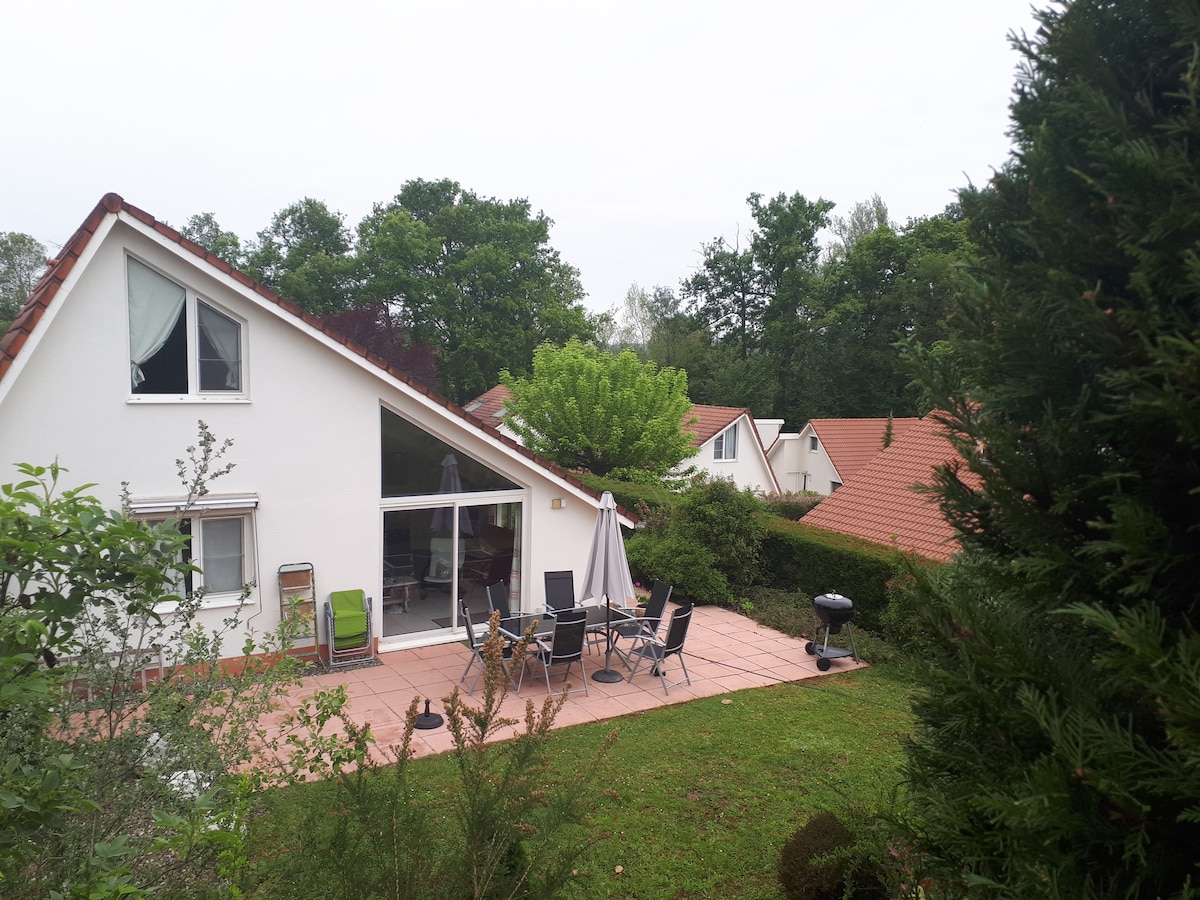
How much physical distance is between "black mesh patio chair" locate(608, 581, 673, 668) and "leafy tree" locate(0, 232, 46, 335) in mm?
55809

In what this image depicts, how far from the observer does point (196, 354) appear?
9.83 meters

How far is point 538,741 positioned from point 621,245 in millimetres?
58730

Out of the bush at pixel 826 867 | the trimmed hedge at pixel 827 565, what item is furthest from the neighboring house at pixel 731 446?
the bush at pixel 826 867

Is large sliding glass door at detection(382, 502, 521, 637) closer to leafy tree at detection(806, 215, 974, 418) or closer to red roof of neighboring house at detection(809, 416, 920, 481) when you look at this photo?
red roof of neighboring house at detection(809, 416, 920, 481)

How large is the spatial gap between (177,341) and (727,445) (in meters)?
26.7

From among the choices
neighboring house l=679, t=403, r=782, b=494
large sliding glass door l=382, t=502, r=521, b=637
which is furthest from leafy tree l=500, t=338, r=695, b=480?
large sliding glass door l=382, t=502, r=521, b=637

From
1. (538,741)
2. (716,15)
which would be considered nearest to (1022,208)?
(538,741)

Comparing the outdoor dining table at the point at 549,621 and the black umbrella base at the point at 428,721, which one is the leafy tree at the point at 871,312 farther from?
the black umbrella base at the point at 428,721

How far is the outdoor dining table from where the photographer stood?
34.8 ft

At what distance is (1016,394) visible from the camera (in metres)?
2.46

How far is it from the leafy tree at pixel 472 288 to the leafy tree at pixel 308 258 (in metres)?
1.71

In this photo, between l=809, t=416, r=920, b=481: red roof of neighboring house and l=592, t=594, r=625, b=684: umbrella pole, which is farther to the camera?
l=809, t=416, r=920, b=481: red roof of neighboring house

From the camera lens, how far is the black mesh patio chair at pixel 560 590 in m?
12.2

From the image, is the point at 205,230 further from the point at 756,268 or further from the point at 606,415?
the point at 606,415
